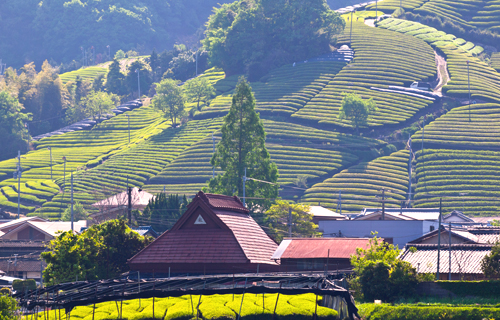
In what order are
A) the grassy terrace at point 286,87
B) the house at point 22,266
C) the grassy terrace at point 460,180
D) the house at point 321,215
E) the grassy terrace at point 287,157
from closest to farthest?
the house at point 22,266 < the house at point 321,215 < the grassy terrace at point 460,180 < the grassy terrace at point 287,157 < the grassy terrace at point 286,87

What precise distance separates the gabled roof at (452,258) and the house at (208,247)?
8.38 meters

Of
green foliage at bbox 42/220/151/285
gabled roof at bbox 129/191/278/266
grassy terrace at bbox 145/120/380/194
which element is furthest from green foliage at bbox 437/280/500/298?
grassy terrace at bbox 145/120/380/194

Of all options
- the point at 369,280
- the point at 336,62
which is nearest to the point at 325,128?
the point at 336,62

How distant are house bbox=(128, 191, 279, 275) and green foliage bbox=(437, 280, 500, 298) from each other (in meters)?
12.9

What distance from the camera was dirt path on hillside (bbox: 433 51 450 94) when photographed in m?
150

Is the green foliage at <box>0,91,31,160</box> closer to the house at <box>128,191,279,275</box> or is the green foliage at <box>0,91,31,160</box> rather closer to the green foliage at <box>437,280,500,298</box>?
the house at <box>128,191,279,275</box>

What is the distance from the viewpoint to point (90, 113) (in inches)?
6673

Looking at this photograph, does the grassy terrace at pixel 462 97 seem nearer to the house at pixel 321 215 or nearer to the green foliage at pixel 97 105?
the house at pixel 321 215

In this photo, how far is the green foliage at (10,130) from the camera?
15412 centimetres

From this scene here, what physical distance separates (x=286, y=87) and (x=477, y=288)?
122 m

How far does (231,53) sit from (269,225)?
10704cm

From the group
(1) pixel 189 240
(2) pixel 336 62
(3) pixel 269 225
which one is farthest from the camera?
(2) pixel 336 62

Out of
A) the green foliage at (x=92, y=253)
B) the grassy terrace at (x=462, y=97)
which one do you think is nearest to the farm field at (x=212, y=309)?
the green foliage at (x=92, y=253)

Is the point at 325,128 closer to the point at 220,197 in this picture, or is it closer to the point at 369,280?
the point at 220,197
